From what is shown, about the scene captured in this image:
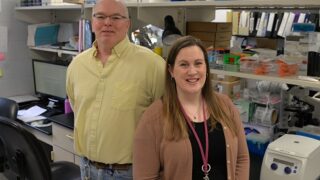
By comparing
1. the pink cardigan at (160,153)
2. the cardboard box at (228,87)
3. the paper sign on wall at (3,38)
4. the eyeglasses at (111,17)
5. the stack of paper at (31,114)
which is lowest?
the stack of paper at (31,114)

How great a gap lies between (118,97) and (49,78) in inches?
80.7

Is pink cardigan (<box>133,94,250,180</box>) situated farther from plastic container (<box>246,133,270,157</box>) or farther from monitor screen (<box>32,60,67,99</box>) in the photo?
monitor screen (<box>32,60,67,99</box>)

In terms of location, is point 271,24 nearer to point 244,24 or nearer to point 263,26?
point 263,26

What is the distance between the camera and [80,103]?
1.55 metres

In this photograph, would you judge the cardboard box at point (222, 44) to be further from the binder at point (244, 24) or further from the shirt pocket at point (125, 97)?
the shirt pocket at point (125, 97)

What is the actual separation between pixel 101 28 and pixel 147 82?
0.31 metres

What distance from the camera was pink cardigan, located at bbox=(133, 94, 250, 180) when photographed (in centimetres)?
126

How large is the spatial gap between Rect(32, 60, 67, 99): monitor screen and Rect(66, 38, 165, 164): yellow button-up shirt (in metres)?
1.68

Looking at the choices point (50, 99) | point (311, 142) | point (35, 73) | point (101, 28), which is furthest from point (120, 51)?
point (35, 73)

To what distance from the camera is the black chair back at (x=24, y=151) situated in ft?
5.62

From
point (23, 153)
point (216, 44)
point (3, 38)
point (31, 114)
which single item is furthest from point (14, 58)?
point (216, 44)

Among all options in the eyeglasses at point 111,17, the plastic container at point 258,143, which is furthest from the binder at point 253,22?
the eyeglasses at point 111,17

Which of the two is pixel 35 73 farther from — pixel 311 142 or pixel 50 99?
pixel 311 142

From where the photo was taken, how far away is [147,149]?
1.28 meters
